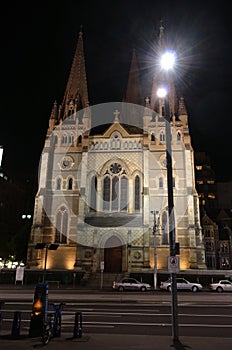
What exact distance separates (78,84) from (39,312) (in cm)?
4397

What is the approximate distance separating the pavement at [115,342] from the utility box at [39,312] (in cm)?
25

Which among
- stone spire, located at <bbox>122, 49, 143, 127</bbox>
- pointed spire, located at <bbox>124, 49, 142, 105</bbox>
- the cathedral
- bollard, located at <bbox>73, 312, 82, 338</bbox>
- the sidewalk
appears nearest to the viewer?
the sidewalk

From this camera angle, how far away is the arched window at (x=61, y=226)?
125 feet

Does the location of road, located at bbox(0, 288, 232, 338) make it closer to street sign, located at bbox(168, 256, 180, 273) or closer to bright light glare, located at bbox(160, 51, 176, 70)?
street sign, located at bbox(168, 256, 180, 273)

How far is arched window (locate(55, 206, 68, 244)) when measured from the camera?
38.1 m

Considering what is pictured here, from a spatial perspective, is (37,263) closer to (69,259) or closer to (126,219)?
Result: (69,259)

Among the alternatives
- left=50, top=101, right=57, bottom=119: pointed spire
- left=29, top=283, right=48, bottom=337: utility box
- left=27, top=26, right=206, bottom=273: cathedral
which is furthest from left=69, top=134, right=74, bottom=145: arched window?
left=29, top=283, right=48, bottom=337: utility box

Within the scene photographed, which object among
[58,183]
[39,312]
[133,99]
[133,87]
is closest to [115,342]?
[39,312]

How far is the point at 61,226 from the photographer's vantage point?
126 feet

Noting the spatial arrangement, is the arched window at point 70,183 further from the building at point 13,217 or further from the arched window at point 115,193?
the building at point 13,217

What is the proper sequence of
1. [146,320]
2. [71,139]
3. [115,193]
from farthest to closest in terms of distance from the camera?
[71,139], [115,193], [146,320]

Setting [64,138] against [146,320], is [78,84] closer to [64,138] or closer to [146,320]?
[64,138]

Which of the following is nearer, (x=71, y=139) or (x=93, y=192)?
(x=93, y=192)

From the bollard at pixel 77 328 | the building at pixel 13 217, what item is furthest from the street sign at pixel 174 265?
the building at pixel 13 217
